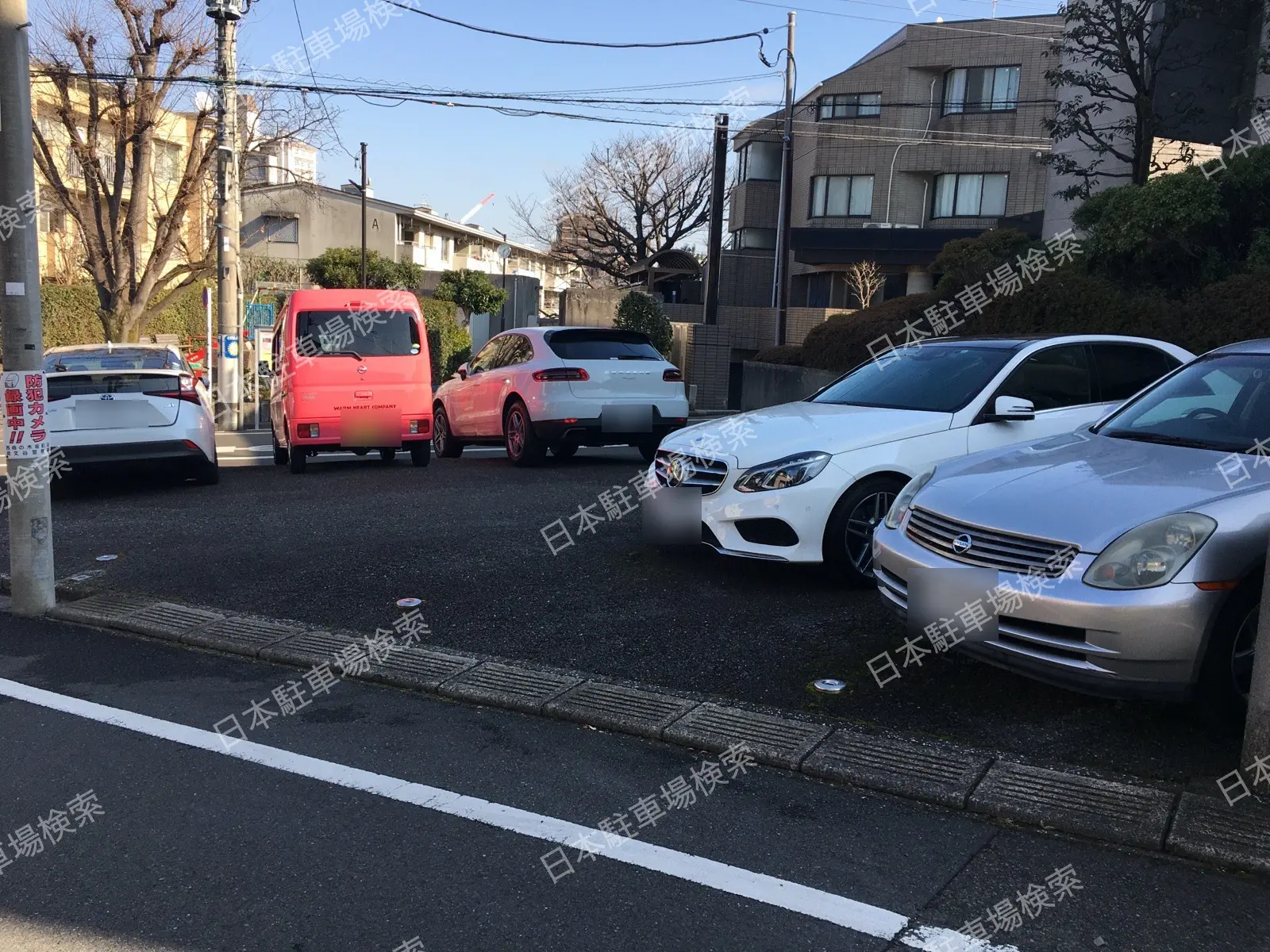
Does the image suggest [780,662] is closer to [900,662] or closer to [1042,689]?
[900,662]

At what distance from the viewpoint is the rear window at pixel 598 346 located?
11.7 meters

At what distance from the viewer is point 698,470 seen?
659 centimetres

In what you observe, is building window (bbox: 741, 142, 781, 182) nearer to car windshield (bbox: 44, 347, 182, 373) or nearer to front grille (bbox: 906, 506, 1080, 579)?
car windshield (bbox: 44, 347, 182, 373)

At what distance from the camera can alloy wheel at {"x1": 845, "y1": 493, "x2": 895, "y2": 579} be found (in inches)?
247

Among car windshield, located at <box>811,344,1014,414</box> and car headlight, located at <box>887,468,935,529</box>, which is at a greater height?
car windshield, located at <box>811,344,1014,414</box>

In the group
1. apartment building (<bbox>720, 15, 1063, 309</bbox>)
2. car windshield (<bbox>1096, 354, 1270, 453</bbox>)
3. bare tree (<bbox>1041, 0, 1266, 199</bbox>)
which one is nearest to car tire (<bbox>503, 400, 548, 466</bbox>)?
car windshield (<bbox>1096, 354, 1270, 453</bbox>)

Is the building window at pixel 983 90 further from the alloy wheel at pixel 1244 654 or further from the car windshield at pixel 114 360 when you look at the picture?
the alloy wheel at pixel 1244 654

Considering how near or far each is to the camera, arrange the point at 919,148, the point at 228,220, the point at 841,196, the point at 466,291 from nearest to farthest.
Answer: the point at 228,220
the point at 919,148
the point at 466,291
the point at 841,196

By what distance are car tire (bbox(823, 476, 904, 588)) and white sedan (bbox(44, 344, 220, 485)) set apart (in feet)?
22.1

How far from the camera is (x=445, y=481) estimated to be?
435 inches

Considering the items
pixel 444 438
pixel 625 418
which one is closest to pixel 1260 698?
pixel 625 418

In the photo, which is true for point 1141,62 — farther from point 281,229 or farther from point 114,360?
point 281,229

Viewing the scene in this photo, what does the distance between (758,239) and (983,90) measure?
10.5m

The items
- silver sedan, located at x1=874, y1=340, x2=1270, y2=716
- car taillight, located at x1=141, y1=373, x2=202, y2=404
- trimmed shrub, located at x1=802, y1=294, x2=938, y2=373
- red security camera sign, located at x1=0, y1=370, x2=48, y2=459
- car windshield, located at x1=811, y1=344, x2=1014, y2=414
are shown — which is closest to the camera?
silver sedan, located at x1=874, y1=340, x2=1270, y2=716
